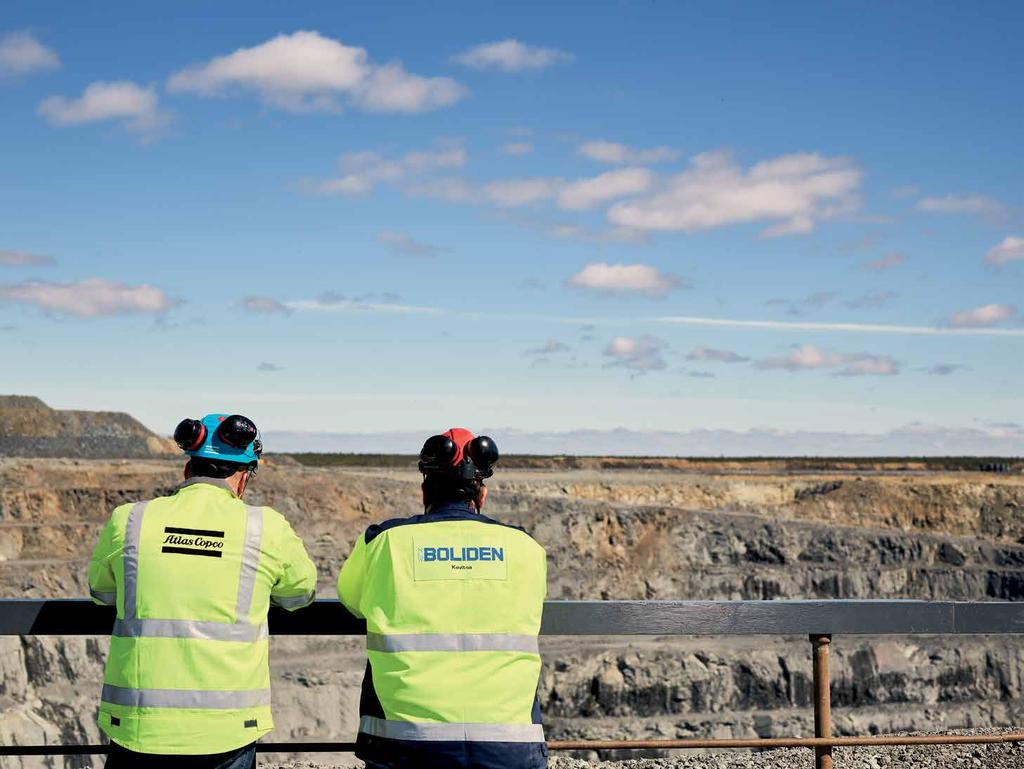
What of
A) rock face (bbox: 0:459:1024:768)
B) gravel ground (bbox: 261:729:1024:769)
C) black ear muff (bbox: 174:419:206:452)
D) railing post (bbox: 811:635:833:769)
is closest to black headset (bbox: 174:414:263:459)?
black ear muff (bbox: 174:419:206:452)

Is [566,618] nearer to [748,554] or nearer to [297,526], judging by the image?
[297,526]

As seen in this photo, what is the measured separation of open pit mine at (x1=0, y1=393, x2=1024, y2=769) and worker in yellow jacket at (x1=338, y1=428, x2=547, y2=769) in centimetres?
587

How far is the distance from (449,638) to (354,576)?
38 cm

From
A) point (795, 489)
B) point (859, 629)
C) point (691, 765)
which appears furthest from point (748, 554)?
point (859, 629)

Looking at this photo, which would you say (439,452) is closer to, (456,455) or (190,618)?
(456,455)

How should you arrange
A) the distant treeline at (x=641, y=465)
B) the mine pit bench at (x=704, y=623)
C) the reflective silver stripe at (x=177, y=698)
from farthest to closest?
the distant treeline at (x=641, y=465) → the mine pit bench at (x=704, y=623) → the reflective silver stripe at (x=177, y=698)

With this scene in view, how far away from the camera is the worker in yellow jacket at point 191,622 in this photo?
10.1ft

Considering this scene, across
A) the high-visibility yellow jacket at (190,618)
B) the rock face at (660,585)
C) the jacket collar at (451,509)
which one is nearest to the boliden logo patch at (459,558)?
the jacket collar at (451,509)

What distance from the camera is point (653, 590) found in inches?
1446

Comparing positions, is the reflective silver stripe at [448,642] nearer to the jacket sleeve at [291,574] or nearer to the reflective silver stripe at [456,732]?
the reflective silver stripe at [456,732]

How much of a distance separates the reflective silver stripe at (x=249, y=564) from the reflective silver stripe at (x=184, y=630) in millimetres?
42

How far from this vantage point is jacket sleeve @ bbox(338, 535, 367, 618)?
3.09 meters

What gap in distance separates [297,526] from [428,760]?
3295 cm

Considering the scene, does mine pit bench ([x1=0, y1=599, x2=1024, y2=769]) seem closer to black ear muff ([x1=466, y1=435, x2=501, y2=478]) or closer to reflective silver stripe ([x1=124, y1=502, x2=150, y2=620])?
reflective silver stripe ([x1=124, y1=502, x2=150, y2=620])
